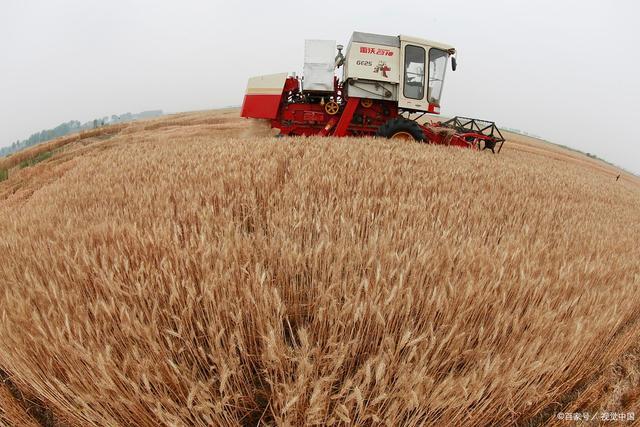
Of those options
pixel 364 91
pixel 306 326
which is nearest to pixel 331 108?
pixel 364 91

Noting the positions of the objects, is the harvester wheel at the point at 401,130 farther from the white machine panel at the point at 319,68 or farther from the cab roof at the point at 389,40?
the cab roof at the point at 389,40

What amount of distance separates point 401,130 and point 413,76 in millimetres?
1780

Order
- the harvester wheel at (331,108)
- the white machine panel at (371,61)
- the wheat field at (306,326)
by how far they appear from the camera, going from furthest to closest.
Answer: the harvester wheel at (331,108), the white machine panel at (371,61), the wheat field at (306,326)

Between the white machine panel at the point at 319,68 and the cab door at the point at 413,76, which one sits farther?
the white machine panel at the point at 319,68

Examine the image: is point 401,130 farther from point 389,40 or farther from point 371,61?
point 389,40

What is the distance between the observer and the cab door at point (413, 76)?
8.62 metres

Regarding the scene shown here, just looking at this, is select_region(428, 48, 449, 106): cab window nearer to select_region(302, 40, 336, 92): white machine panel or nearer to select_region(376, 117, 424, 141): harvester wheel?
select_region(376, 117, 424, 141): harvester wheel

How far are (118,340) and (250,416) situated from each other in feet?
1.81

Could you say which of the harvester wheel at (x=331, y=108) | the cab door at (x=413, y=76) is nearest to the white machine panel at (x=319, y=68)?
the harvester wheel at (x=331, y=108)

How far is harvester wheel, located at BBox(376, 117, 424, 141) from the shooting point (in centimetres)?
825

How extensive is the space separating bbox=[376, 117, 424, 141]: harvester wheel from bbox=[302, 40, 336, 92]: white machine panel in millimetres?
2015

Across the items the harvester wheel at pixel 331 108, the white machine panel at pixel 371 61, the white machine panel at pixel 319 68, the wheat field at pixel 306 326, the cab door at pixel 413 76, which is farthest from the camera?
the harvester wheel at pixel 331 108

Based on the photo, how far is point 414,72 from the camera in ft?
29.0

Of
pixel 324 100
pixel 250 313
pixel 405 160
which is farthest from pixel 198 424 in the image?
pixel 324 100
